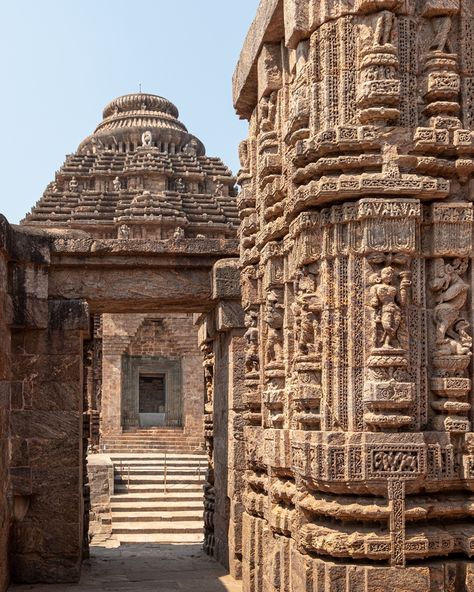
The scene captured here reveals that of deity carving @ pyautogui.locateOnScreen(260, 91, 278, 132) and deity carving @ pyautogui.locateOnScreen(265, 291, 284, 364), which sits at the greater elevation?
deity carving @ pyautogui.locateOnScreen(260, 91, 278, 132)

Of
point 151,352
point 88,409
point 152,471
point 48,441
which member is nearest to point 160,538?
point 88,409

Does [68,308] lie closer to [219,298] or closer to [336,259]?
[219,298]

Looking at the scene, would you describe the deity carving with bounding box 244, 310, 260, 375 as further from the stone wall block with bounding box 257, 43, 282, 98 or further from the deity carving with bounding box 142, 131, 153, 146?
the deity carving with bounding box 142, 131, 153, 146

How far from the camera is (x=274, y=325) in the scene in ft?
24.5

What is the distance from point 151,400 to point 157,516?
49.3 feet

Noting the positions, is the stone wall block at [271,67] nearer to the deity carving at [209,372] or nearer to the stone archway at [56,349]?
the stone archway at [56,349]

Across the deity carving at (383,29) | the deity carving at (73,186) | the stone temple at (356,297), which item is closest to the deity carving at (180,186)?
the deity carving at (73,186)

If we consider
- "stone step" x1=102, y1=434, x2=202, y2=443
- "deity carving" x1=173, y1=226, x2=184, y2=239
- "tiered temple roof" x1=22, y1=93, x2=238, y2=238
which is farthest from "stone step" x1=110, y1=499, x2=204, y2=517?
"tiered temple roof" x1=22, y1=93, x2=238, y2=238

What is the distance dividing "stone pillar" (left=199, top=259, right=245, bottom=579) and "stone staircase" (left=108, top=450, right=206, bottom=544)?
117 inches

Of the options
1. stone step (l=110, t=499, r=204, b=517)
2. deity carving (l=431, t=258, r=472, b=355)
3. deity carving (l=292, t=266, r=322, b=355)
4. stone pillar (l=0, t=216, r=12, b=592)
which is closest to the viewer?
deity carving (l=431, t=258, r=472, b=355)

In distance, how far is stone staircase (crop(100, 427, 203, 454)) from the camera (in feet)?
80.7

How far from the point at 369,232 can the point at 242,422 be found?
15.2 feet

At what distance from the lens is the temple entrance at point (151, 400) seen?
29297mm

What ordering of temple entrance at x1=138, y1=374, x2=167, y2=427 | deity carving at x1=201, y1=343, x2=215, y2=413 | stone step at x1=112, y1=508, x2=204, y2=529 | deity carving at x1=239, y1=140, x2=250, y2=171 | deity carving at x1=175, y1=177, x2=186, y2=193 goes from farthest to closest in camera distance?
deity carving at x1=175, y1=177, x2=186, y2=193
temple entrance at x1=138, y1=374, x2=167, y2=427
stone step at x1=112, y1=508, x2=204, y2=529
deity carving at x1=201, y1=343, x2=215, y2=413
deity carving at x1=239, y1=140, x2=250, y2=171
